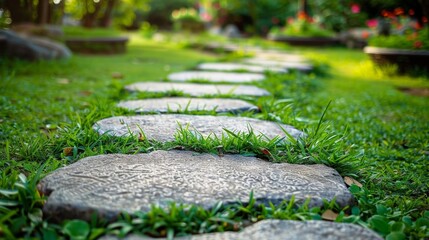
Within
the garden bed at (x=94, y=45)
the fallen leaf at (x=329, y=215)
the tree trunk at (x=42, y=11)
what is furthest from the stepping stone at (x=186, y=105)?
the tree trunk at (x=42, y=11)

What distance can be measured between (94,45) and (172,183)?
17.8 feet

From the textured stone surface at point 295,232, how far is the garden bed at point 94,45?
560cm

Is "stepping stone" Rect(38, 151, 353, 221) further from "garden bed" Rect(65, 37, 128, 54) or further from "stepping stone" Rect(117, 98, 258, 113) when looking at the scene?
"garden bed" Rect(65, 37, 128, 54)

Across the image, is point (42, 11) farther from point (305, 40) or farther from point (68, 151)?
point (305, 40)

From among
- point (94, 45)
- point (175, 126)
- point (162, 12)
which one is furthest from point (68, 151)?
Answer: point (162, 12)

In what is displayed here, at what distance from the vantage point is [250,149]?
1.47m

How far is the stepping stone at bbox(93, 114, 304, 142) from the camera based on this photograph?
1.62 meters

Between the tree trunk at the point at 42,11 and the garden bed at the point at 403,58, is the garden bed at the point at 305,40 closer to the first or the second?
the garden bed at the point at 403,58

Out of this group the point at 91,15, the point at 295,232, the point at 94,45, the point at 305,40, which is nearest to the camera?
the point at 295,232

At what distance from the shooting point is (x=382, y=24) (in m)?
8.99

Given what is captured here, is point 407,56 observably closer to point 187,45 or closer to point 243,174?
point 243,174

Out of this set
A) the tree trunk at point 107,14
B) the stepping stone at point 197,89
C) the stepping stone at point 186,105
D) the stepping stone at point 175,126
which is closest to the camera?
the stepping stone at point 175,126

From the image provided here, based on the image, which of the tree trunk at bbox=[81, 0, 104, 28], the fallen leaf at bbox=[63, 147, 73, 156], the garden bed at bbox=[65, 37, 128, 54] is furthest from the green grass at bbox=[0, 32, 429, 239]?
the tree trunk at bbox=[81, 0, 104, 28]

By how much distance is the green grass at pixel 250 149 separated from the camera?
984 mm
